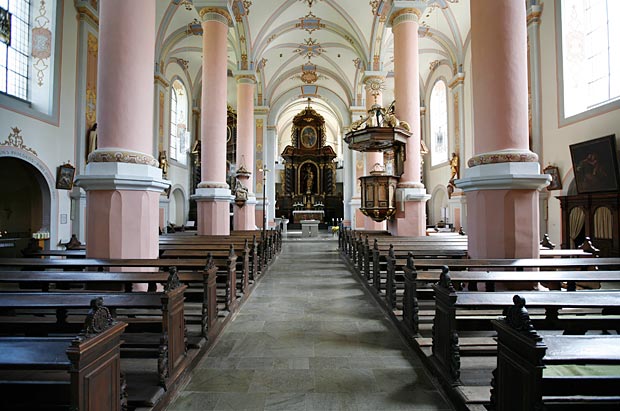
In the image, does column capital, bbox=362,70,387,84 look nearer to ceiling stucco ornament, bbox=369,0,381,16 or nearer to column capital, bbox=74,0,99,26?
ceiling stucco ornament, bbox=369,0,381,16

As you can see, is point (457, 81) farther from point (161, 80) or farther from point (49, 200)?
point (49, 200)

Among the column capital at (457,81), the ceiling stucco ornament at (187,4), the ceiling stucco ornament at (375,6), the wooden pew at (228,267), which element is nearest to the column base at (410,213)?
the wooden pew at (228,267)

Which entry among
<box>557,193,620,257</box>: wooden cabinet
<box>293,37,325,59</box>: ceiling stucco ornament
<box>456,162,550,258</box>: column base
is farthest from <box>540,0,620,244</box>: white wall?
<box>293,37,325,59</box>: ceiling stucco ornament

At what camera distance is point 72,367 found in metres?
1.46

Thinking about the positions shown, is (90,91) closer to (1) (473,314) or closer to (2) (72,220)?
(2) (72,220)

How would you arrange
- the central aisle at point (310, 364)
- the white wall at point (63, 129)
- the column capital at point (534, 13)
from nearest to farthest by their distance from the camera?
the central aisle at point (310, 364), the white wall at point (63, 129), the column capital at point (534, 13)

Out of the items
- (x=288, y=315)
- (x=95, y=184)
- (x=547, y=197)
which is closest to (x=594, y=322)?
(x=288, y=315)

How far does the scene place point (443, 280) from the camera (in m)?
2.74

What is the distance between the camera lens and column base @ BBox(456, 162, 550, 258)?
4297mm

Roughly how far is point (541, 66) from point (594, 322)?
10314 mm

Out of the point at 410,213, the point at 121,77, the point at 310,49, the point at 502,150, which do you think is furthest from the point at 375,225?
the point at 121,77

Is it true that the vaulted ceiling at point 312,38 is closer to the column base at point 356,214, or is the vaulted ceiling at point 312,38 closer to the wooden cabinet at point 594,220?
the column base at point 356,214

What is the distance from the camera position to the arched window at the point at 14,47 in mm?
7879

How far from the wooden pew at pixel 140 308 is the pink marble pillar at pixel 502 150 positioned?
11.8 ft
